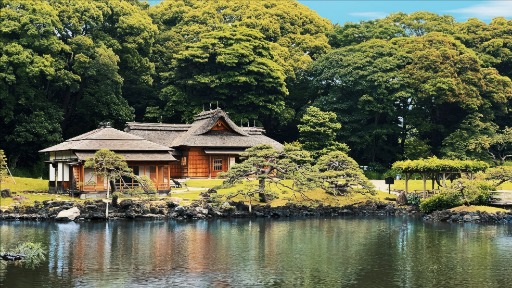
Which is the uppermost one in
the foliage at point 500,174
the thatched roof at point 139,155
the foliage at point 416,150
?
the foliage at point 416,150

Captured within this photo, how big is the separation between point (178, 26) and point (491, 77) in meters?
30.2

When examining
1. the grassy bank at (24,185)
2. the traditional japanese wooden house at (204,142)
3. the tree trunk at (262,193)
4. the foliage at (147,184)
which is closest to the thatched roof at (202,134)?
the traditional japanese wooden house at (204,142)

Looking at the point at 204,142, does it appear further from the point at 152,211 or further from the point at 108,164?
the point at 152,211

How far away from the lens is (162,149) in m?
49.6

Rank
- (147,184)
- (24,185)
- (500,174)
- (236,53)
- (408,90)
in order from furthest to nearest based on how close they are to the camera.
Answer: (236,53), (408,90), (24,185), (147,184), (500,174)

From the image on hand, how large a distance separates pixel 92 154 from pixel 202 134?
41.8 feet

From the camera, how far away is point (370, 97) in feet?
211

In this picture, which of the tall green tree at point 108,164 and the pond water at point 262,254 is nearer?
the pond water at point 262,254

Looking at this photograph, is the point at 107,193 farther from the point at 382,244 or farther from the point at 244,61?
the point at 244,61

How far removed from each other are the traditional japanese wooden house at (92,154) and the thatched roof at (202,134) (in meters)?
7.38

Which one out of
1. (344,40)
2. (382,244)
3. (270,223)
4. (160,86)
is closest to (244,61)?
(160,86)

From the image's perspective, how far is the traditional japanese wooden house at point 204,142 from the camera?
58000 mm

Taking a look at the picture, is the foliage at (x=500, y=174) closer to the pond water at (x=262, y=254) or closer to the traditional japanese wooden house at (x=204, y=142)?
the pond water at (x=262, y=254)

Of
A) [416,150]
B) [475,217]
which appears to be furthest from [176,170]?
[475,217]
